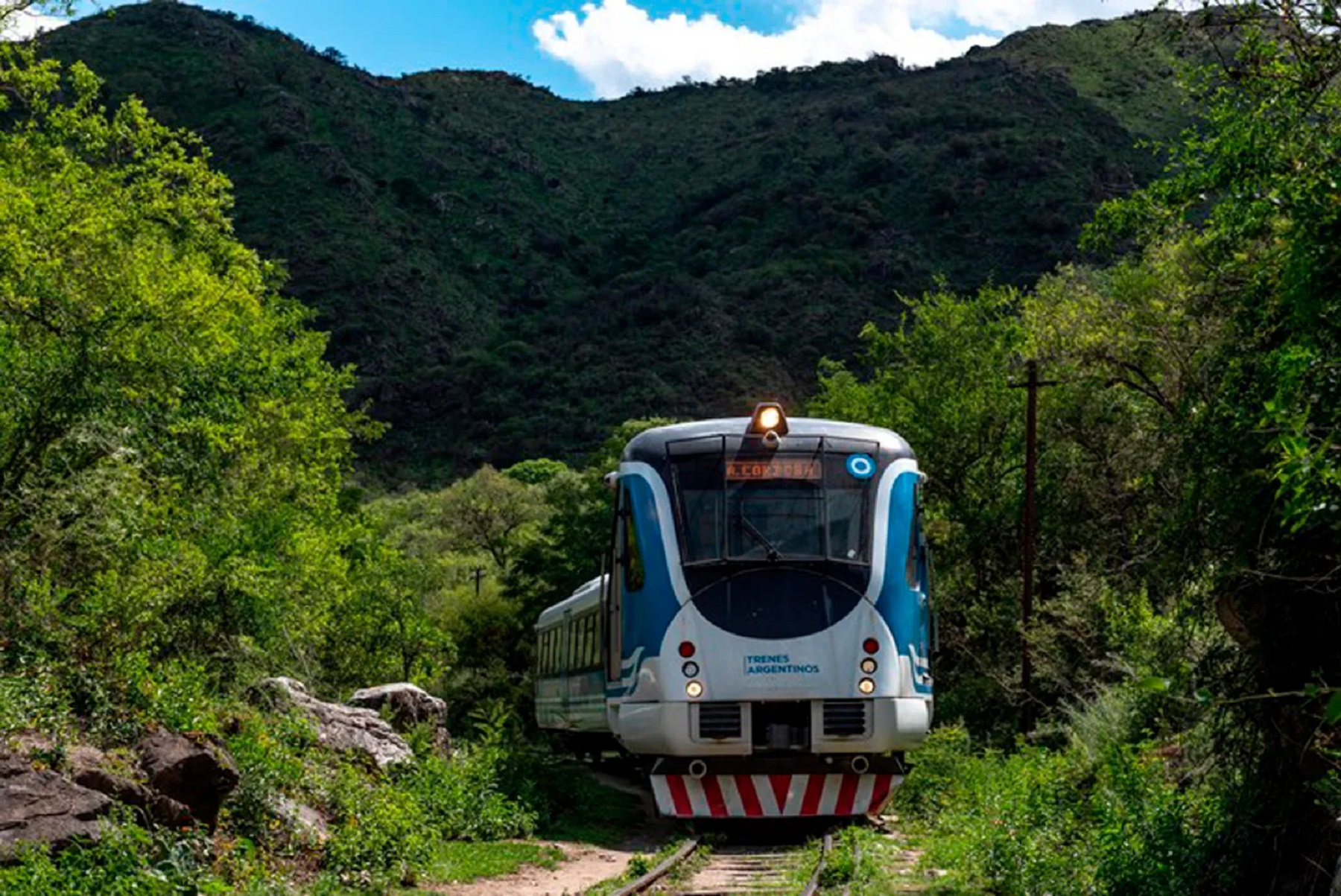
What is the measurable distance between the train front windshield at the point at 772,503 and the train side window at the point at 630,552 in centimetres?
48

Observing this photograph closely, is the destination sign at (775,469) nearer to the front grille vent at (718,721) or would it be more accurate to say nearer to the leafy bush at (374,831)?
the front grille vent at (718,721)

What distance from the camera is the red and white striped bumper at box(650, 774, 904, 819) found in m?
14.7

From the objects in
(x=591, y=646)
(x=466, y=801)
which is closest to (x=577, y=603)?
(x=591, y=646)

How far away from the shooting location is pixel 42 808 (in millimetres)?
9688

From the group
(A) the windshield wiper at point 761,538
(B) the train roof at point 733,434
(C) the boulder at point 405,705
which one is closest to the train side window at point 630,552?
(B) the train roof at point 733,434

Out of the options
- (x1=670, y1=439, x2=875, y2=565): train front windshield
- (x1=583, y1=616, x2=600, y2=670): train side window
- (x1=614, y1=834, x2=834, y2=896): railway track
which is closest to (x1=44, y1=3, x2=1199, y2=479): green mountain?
(x1=583, y1=616, x2=600, y2=670): train side window

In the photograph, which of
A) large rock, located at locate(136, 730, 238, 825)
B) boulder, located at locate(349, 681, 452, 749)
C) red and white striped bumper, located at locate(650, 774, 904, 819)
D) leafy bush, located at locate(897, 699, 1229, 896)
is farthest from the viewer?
boulder, located at locate(349, 681, 452, 749)

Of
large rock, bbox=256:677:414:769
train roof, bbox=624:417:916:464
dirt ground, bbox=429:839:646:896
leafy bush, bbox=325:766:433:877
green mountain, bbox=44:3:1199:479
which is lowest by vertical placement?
dirt ground, bbox=429:839:646:896

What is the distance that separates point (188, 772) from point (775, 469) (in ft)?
21.4

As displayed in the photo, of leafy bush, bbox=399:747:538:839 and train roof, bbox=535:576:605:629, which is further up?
train roof, bbox=535:576:605:629

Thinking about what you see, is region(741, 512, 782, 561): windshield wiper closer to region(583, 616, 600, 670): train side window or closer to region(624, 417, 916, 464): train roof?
region(624, 417, 916, 464): train roof

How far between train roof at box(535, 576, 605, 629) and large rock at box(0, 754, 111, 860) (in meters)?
10.8

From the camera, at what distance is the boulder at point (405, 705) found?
2075 cm

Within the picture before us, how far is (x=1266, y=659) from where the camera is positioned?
384 inches
